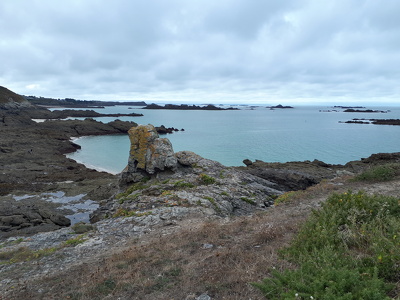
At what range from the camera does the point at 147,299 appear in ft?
18.5

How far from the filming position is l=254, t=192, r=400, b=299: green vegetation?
443 centimetres

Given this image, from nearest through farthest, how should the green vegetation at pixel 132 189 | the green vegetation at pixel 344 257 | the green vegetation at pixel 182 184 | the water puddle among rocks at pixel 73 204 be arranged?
the green vegetation at pixel 344 257
the green vegetation at pixel 182 184
the green vegetation at pixel 132 189
the water puddle among rocks at pixel 73 204

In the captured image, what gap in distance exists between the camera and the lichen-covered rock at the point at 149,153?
19.2 metres

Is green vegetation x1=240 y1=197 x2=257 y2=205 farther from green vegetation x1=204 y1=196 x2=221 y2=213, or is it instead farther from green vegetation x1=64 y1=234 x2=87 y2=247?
green vegetation x1=64 y1=234 x2=87 y2=247

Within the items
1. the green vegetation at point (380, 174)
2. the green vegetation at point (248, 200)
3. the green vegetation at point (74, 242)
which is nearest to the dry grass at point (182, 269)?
the green vegetation at point (74, 242)

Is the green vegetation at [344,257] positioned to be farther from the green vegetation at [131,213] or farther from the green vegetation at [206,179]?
the green vegetation at [206,179]

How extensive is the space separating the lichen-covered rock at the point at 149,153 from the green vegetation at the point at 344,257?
42.0 ft

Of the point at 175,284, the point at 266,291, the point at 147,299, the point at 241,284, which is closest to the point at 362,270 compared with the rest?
the point at 266,291

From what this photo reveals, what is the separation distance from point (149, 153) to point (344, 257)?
15.7m

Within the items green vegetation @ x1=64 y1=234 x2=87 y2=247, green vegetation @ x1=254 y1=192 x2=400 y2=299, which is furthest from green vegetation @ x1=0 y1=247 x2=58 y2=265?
green vegetation @ x1=254 y1=192 x2=400 y2=299

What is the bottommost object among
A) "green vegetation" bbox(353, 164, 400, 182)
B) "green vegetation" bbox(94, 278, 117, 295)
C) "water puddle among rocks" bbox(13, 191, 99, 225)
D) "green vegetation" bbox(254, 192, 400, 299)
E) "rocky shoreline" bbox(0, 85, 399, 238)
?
"water puddle among rocks" bbox(13, 191, 99, 225)

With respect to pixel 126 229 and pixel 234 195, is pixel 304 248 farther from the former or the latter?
pixel 234 195

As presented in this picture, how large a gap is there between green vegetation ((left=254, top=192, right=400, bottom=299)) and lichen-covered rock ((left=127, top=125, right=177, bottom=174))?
12787 mm

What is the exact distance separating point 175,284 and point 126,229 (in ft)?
19.3
